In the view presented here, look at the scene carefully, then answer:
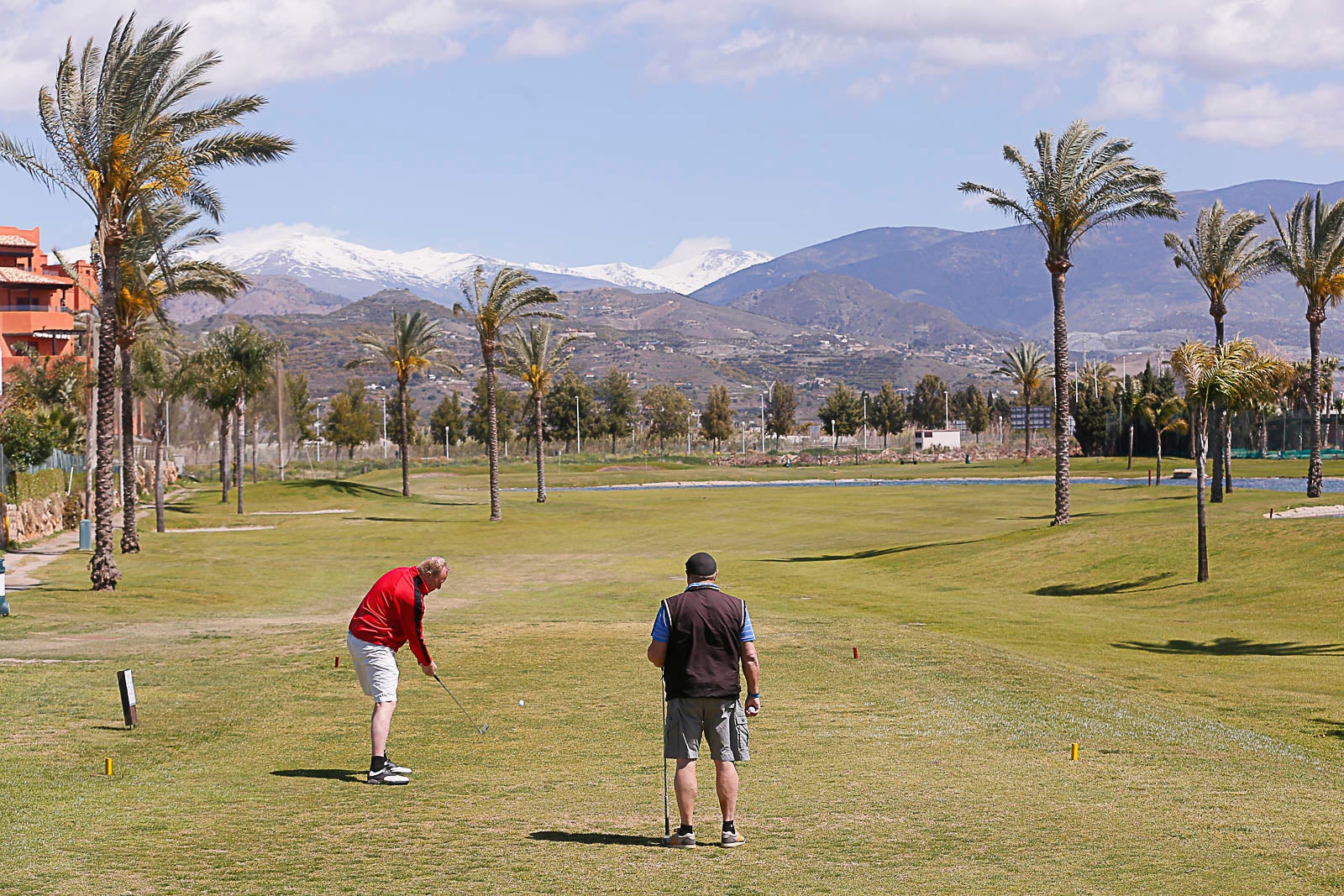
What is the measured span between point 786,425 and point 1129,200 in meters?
135

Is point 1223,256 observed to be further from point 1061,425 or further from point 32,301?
point 32,301

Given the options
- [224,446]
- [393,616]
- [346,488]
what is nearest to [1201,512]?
[393,616]

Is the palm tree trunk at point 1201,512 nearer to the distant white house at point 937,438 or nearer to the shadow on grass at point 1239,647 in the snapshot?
the shadow on grass at point 1239,647

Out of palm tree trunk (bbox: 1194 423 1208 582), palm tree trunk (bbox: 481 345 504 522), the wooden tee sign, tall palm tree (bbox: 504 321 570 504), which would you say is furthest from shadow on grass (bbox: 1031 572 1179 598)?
tall palm tree (bbox: 504 321 570 504)

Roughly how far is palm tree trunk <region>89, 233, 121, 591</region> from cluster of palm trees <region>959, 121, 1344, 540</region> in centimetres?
2687

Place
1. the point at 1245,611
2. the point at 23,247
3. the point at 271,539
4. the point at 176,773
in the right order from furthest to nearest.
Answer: the point at 23,247, the point at 271,539, the point at 1245,611, the point at 176,773

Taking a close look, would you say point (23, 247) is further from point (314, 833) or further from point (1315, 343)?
point (314, 833)

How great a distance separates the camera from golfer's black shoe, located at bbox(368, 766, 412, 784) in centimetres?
1280

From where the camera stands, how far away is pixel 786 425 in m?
180

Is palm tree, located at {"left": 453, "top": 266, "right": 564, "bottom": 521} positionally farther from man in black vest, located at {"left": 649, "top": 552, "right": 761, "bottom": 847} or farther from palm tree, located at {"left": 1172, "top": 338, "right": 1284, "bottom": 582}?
man in black vest, located at {"left": 649, "top": 552, "right": 761, "bottom": 847}

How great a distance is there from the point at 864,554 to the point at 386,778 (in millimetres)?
33576

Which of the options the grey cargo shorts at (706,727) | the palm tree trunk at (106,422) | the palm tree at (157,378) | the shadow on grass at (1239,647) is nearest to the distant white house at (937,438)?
the palm tree at (157,378)

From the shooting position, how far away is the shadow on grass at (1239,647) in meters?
23.8

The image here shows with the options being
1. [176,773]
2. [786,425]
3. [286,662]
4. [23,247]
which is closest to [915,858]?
[176,773]
